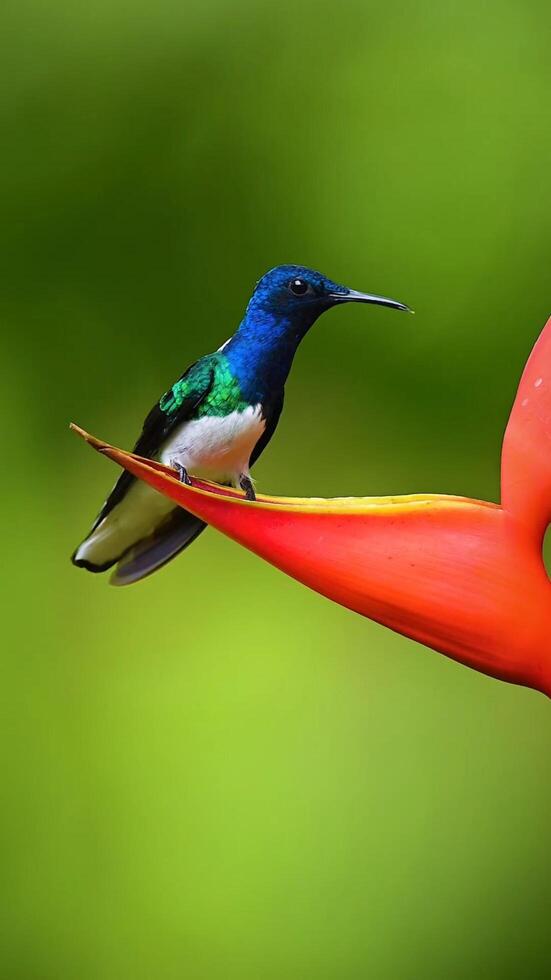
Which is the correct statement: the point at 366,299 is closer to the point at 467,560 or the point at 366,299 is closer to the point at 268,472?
the point at 467,560

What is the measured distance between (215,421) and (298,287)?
8 cm

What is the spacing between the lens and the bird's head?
0.44m

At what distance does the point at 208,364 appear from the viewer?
50 centimetres

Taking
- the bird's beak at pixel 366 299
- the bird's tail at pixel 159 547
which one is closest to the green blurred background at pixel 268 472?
the bird's tail at pixel 159 547

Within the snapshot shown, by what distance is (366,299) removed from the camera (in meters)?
0.41

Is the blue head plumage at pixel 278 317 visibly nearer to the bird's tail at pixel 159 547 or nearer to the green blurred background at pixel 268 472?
the bird's tail at pixel 159 547

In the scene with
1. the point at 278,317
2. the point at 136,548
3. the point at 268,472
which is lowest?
the point at 268,472

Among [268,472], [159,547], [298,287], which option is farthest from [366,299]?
[268,472]

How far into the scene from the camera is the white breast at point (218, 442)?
483 millimetres

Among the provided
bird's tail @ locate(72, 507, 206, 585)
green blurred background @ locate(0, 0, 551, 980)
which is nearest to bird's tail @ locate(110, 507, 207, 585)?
bird's tail @ locate(72, 507, 206, 585)

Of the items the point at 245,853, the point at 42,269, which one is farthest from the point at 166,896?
the point at 42,269

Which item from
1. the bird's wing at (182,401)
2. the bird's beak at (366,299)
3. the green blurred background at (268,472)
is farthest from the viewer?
the green blurred background at (268,472)

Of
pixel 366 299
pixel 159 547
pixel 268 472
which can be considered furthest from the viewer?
pixel 268 472

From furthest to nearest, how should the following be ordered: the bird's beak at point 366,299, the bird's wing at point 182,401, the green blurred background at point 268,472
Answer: the green blurred background at point 268,472
the bird's wing at point 182,401
the bird's beak at point 366,299
